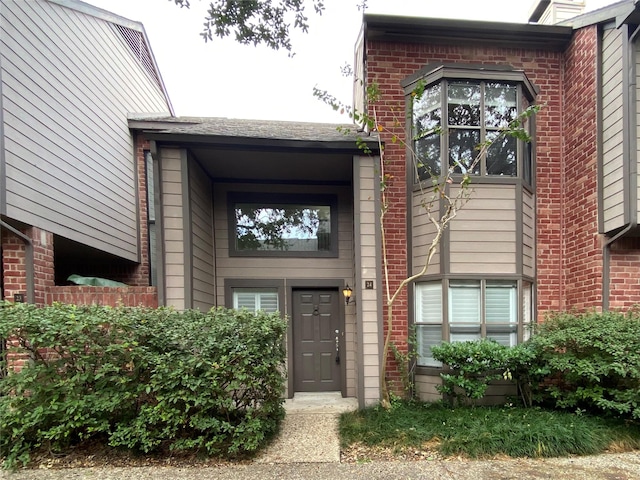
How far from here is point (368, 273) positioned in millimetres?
5051

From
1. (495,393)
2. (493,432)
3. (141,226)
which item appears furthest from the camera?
(141,226)

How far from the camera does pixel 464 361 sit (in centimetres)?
461

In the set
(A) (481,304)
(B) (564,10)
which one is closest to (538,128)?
(B) (564,10)

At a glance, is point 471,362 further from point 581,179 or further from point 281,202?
point 281,202

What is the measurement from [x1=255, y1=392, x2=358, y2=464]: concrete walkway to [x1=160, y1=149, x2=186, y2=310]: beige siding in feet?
7.14

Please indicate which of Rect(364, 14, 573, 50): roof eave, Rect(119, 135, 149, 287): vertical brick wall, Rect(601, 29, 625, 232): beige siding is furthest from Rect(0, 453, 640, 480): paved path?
Rect(364, 14, 573, 50): roof eave

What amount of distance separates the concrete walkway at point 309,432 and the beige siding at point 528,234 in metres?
3.45

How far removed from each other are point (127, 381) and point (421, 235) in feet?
14.1

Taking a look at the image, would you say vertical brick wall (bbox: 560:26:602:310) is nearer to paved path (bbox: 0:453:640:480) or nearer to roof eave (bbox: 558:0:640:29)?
roof eave (bbox: 558:0:640:29)

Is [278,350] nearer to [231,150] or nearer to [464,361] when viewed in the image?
[464,361]

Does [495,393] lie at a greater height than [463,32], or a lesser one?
lesser

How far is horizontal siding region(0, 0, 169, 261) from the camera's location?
14.3 feet

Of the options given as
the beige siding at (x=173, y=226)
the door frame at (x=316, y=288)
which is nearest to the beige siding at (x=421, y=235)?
the door frame at (x=316, y=288)

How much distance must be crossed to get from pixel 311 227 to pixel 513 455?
14.3ft
